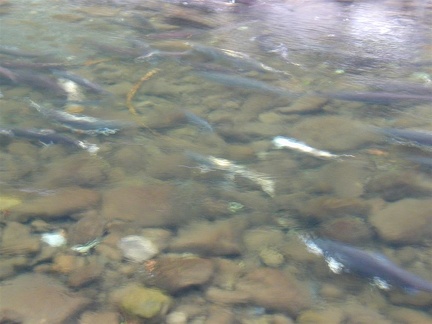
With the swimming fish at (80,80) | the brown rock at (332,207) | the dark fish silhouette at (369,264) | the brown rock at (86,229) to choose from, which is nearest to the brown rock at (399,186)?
the brown rock at (332,207)

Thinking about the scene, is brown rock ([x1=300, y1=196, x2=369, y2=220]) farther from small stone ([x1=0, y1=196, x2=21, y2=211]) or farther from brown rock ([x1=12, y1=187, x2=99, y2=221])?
small stone ([x1=0, y1=196, x2=21, y2=211])

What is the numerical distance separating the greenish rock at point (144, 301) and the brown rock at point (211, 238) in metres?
0.38

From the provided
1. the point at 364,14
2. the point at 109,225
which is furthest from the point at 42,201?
the point at 364,14

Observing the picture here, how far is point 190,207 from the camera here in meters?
3.54

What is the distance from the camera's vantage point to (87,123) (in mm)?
4270

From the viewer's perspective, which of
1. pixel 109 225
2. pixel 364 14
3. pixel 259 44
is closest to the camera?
pixel 109 225

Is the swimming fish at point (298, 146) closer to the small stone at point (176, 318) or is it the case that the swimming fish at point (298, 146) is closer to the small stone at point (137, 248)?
the small stone at point (137, 248)

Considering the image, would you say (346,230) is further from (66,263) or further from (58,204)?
(58,204)

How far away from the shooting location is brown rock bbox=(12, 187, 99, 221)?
3395mm

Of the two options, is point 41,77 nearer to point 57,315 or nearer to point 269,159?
point 269,159

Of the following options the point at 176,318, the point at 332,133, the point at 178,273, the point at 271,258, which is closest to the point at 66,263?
the point at 178,273

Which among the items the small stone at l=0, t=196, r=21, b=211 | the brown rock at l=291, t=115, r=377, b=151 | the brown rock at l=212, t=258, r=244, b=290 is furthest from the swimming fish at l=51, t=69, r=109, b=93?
the brown rock at l=212, t=258, r=244, b=290

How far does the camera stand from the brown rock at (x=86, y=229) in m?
3.24

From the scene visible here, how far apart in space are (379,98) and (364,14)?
315 centimetres
